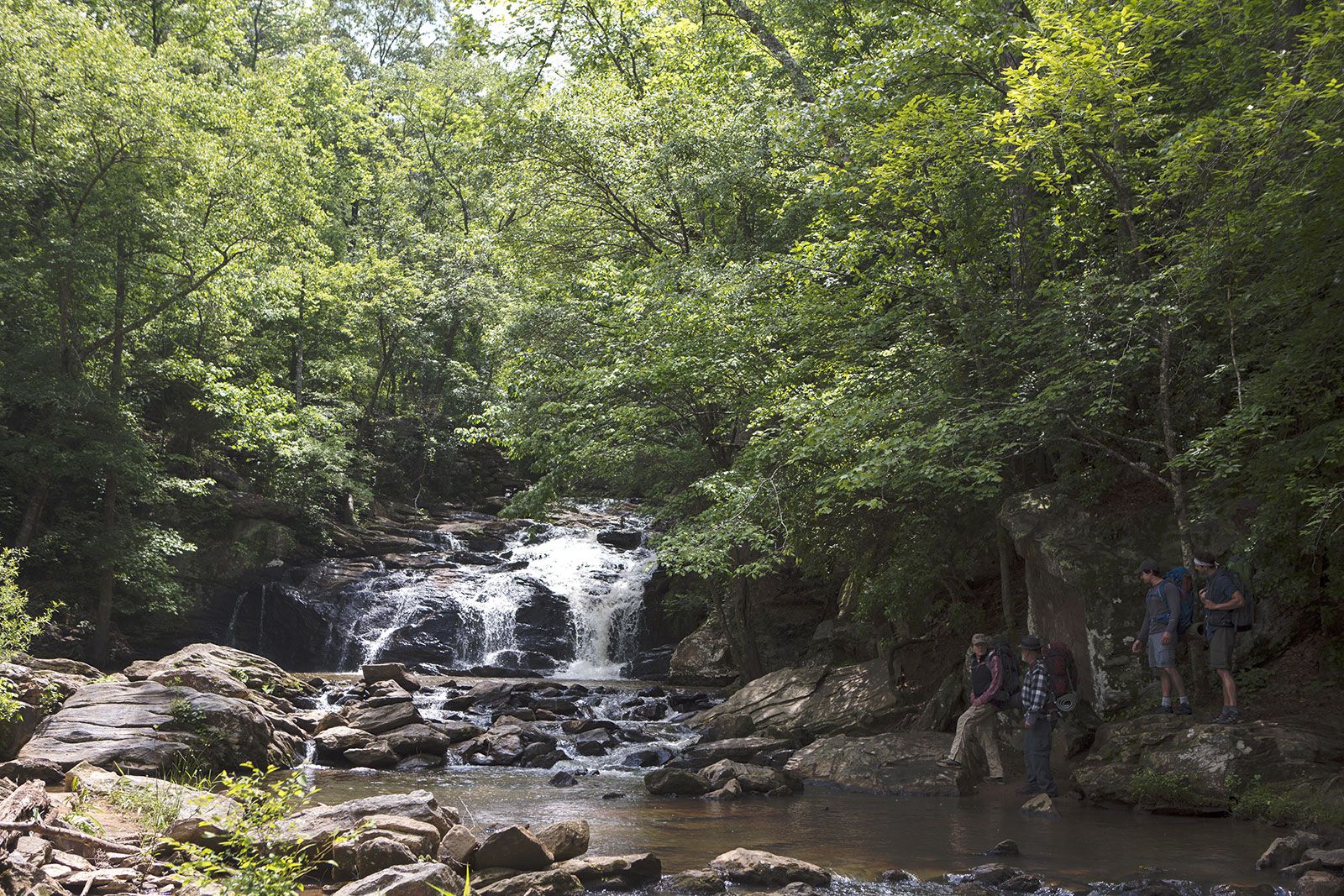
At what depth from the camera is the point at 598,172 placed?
1845 centimetres

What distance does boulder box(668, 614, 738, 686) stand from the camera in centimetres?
2033

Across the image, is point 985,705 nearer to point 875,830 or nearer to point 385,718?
point 875,830

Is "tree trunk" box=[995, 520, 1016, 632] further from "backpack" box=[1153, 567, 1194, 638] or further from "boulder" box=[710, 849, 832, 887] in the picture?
"boulder" box=[710, 849, 832, 887]

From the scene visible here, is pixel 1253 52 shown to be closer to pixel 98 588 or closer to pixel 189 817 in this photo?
pixel 189 817

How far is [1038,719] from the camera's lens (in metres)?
9.77

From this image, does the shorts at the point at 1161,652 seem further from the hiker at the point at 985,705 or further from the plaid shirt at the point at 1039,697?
the hiker at the point at 985,705

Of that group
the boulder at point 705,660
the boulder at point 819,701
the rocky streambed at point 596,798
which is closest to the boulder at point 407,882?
the rocky streambed at point 596,798

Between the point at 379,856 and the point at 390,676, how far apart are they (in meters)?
12.1

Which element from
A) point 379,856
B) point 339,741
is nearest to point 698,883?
point 379,856

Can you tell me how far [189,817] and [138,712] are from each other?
478cm

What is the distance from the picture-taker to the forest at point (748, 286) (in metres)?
9.19

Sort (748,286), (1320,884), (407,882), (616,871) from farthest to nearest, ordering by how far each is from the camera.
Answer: (748,286)
(616,871)
(1320,884)
(407,882)

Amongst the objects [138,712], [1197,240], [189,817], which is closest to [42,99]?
[138,712]

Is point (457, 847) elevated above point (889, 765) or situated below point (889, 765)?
below
